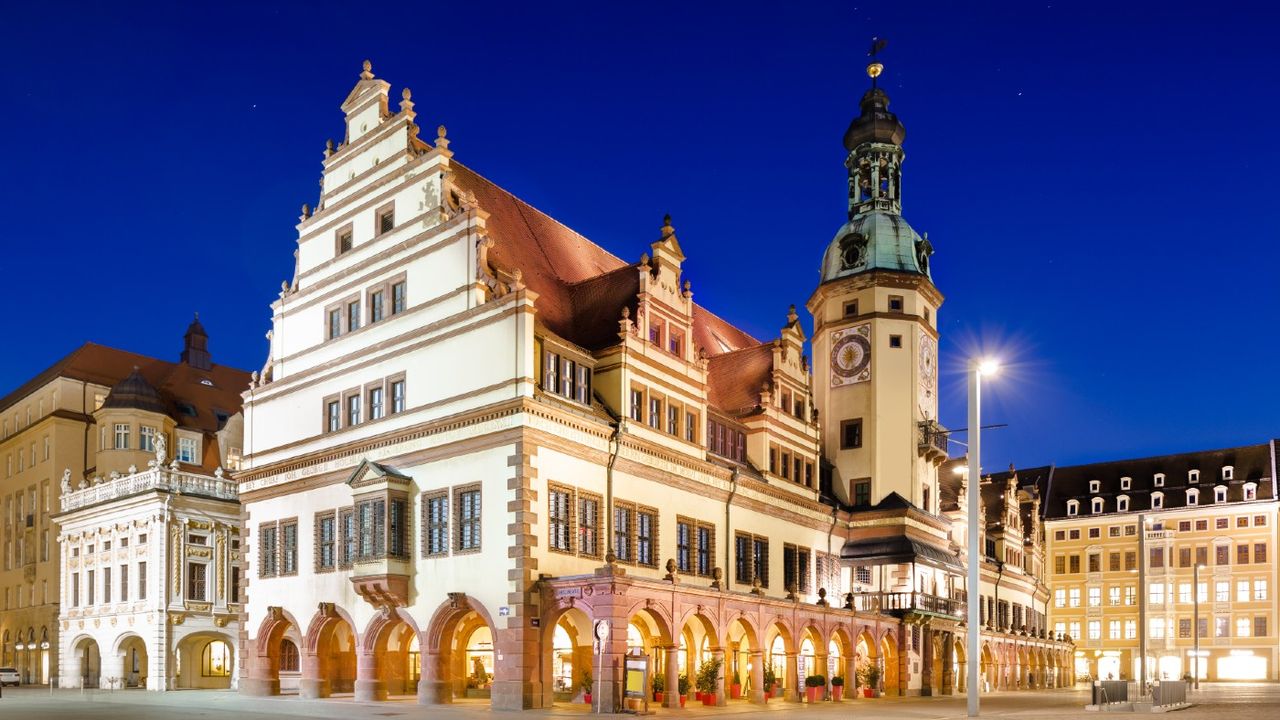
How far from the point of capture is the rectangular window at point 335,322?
153ft

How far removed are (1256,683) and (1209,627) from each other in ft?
22.2

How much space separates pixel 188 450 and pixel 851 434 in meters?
38.6

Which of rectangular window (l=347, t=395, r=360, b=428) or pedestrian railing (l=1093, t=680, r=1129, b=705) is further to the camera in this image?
rectangular window (l=347, t=395, r=360, b=428)

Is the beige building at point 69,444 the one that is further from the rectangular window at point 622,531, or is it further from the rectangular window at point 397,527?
the rectangular window at point 622,531

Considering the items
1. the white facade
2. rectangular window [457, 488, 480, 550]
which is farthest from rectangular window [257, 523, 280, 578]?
the white facade

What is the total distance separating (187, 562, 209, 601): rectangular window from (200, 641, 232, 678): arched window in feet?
10.4

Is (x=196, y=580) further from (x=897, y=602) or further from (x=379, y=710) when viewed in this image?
(x=897, y=602)

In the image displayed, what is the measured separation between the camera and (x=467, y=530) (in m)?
39.8

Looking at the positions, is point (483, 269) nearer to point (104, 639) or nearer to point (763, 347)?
point (763, 347)

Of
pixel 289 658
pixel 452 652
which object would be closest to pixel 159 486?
pixel 289 658

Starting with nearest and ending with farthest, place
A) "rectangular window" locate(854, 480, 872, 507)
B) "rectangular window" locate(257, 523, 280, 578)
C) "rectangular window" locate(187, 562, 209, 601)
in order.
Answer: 1. "rectangular window" locate(257, 523, 280, 578)
2. "rectangular window" locate(187, 562, 209, 601)
3. "rectangular window" locate(854, 480, 872, 507)

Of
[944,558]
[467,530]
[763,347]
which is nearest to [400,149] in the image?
[467,530]

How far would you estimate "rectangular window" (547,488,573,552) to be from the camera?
1545 inches

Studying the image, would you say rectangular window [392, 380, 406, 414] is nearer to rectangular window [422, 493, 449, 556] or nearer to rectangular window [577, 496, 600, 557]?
rectangular window [422, 493, 449, 556]
